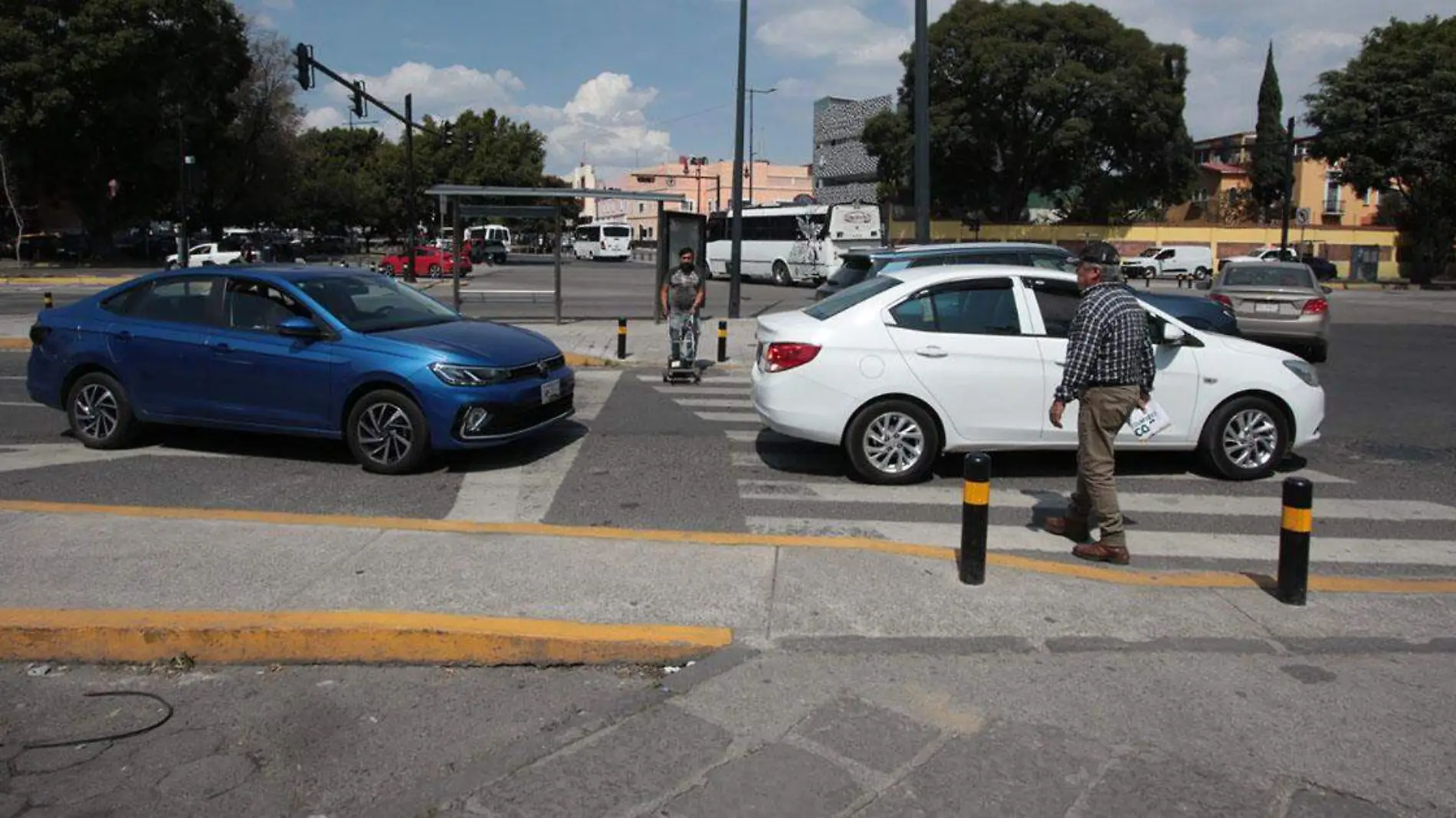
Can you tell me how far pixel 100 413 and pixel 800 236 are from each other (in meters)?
31.9

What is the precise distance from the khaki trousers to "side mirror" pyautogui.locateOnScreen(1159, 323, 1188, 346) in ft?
7.23

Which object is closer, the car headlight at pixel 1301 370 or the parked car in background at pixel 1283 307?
the car headlight at pixel 1301 370

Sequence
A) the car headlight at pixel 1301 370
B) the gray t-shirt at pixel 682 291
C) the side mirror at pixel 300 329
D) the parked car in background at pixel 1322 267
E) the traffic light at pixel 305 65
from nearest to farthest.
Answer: the side mirror at pixel 300 329 < the car headlight at pixel 1301 370 < the gray t-shirt at pixel 682 291 < the traffic light at pixel 305 65 < the parked car in background at pixel 1322 267

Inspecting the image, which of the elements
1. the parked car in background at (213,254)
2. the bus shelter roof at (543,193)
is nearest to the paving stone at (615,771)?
the bus shelter roof at (543,193)

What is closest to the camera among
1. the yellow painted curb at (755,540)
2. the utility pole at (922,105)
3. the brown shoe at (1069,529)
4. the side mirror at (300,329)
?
the yellow painted curb at (755,540)

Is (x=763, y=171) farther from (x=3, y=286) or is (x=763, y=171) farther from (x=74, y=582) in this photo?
(x=74, y=582)

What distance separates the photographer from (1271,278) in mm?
17203

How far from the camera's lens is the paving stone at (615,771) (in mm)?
3602

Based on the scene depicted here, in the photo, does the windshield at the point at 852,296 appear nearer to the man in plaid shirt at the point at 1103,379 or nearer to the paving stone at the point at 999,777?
the man in plaid shirt at the point at 1103,379

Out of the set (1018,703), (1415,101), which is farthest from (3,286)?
(1415,101)

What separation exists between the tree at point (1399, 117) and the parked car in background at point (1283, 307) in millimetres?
35937

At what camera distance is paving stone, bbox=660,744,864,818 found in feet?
11.7

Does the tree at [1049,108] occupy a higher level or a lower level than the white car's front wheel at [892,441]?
higher

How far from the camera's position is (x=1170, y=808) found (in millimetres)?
3611
